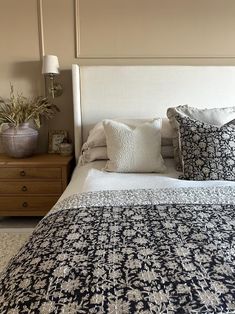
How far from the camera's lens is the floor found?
2562 mm

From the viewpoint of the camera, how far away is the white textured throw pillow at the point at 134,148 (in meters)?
1.99

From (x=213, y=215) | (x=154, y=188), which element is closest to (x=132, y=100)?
(x=154, y=188)

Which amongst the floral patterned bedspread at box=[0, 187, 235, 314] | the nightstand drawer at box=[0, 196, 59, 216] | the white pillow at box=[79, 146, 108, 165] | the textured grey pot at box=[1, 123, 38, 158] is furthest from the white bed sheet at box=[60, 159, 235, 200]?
the textured grey pot at box=[1, 123, 38, 158]

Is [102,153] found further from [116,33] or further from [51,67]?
[116,33]

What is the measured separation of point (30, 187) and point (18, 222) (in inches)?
15.5

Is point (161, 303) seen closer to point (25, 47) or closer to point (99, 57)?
point (99, 57)

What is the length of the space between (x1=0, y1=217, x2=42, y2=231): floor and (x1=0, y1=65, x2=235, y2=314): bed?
101cm

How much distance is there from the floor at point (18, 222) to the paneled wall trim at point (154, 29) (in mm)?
1547

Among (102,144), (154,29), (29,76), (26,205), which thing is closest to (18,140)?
(26,205)

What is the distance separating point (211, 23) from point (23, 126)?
1.90 meters

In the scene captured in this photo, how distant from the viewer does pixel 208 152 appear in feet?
5.87

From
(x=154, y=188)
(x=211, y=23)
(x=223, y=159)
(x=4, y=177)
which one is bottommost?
(x=4, y=177)

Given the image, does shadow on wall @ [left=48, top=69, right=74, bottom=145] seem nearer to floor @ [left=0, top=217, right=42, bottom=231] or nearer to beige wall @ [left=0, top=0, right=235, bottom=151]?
beige wall @ [left=0, top=0, right=235, bottom=151]

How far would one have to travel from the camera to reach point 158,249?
0.92 meters
